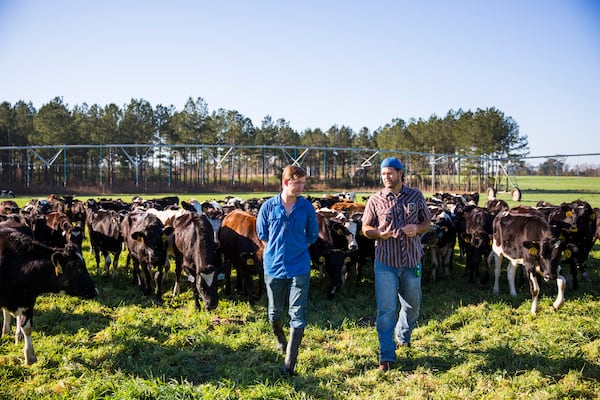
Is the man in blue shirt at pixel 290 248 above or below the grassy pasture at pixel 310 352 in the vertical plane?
above

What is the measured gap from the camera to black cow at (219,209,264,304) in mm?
8125

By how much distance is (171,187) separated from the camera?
52375 millimetres

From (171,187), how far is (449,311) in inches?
1911

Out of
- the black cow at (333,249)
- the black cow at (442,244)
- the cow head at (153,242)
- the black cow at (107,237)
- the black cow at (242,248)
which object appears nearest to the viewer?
the black cow at (242,248)

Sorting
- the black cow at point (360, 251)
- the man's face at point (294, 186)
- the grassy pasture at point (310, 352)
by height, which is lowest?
the grassy pasture at point (310, 352)

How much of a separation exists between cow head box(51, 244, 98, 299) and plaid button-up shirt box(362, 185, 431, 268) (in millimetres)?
4004

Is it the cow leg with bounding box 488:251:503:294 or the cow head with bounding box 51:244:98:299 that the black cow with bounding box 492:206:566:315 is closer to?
the cow leg with bounding box 488:251:503:294

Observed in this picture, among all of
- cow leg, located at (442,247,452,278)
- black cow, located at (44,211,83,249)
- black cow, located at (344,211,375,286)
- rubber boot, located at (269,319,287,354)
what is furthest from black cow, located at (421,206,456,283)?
black cow, located at (44,211,83,249)

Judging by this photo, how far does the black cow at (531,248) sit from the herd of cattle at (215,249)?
0.06 feet

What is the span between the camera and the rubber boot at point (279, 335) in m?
5.19

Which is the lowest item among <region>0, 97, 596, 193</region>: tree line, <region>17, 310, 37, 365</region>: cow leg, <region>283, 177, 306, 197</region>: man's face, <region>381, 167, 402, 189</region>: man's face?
<region>17, 310, 37, 365</region>: cow leg

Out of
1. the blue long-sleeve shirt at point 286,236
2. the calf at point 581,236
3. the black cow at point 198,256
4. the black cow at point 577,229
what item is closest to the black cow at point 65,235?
the black cow at point 198,256

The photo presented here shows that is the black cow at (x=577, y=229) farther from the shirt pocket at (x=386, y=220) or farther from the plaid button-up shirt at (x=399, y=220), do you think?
the shirt pocket at (x=386, y=220)

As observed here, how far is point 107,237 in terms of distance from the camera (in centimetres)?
1038
